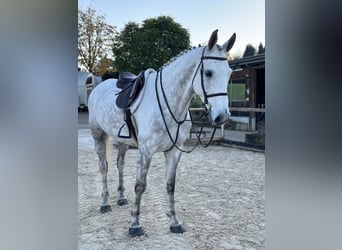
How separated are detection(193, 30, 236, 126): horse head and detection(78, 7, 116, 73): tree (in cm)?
82

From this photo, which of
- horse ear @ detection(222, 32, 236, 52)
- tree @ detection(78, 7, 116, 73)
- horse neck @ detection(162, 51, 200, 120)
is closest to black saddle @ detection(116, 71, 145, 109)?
horse neck @ detection(162, 51, 200, 120)

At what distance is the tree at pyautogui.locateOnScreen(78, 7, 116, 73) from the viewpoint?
1.77 metres

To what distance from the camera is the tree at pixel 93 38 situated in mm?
1769

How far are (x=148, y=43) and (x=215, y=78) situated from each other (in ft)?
2.74

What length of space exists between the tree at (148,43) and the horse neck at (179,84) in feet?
1.54

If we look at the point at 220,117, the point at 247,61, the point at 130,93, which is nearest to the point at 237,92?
the point at 247,61

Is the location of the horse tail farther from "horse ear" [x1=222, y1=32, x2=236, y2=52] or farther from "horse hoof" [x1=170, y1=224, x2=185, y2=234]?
"horse ear" [x1=222, y1=32, x2=236, y2=52]

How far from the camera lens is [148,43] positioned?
6.39 feet

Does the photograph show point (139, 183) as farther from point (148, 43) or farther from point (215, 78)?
point (148, 43)
